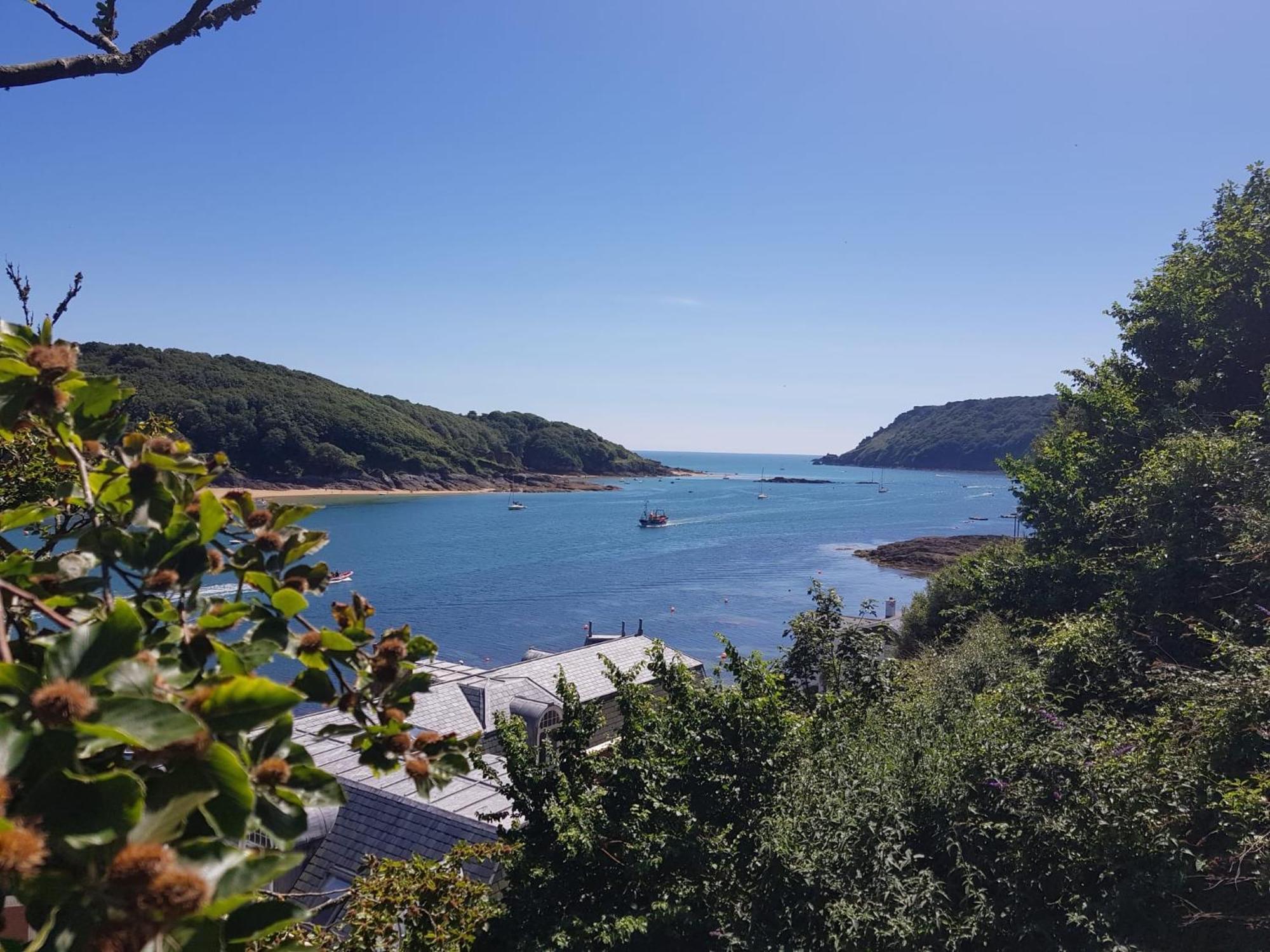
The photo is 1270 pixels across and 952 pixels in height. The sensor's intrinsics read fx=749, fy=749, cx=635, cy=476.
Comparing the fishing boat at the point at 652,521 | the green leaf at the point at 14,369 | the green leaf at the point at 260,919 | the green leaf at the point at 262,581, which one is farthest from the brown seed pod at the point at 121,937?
the fishing boat at the point at 652,521

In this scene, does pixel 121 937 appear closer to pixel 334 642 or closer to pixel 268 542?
pixel 334 642

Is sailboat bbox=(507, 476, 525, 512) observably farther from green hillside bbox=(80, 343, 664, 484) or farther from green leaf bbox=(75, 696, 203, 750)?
green leaf bbox=(75, 696, 203, 750)

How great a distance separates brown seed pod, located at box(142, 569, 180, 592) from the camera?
1.50 m

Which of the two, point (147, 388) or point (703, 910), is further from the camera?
point (147, 388)

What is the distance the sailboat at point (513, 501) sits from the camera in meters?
112

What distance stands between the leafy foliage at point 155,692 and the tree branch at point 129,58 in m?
1.90

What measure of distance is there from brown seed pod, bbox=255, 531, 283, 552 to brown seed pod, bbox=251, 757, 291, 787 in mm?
595

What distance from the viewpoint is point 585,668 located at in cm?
2150

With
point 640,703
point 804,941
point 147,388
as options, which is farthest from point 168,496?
point 147,388

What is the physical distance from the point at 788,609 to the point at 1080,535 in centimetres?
2964

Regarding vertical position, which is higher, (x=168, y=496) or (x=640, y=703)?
(x=168, y=496)

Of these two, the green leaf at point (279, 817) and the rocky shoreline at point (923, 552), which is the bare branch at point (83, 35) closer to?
the green leaf at point (279, 817)

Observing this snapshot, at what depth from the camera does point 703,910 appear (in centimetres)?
794

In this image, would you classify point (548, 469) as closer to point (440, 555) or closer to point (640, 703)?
point (440, 555)
